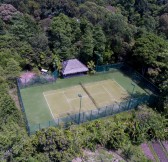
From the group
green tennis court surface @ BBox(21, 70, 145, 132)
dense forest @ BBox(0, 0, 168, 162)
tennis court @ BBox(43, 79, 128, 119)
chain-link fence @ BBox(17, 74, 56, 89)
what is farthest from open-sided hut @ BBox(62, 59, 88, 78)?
tennis court @ BBox(43, 79, 128, 119)

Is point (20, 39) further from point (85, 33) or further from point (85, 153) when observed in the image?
point (85, 153)

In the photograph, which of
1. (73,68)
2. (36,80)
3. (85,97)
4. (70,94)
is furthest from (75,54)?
(85,97)

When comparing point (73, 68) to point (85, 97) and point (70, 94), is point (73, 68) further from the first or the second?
point (85, 97)

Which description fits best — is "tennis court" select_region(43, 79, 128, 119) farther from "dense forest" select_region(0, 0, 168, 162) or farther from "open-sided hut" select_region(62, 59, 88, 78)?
"dense forest" select_region(0, 0, 168, 162)

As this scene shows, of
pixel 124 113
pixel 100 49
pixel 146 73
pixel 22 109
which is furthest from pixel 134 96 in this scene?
pixel 22 109

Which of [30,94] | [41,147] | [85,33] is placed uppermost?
[85,33]

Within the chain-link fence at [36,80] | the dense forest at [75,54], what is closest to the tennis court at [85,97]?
the chain-link fence at [36,80]

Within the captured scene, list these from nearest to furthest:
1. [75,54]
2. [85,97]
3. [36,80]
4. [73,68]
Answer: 1. [85,97]
2. [36,80]
3. [73,68]
4. [75,54]
